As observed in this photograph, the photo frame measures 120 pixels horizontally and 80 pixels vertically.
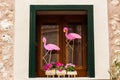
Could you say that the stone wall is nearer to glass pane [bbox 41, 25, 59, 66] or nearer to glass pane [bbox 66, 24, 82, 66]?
glass pane [bbox 41, 25, 59, 66]

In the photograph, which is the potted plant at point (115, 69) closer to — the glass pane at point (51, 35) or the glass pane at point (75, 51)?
the glass pane at point (75, 51)

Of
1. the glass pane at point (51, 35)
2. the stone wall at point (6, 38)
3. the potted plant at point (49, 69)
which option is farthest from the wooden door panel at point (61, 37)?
the stone wall at point (6, 38)

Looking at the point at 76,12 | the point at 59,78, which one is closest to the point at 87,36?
the point at 76,12

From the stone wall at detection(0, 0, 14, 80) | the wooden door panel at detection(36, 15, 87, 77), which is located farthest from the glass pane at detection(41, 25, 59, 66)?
the stone wall at detection(0, 0, 14, 80)

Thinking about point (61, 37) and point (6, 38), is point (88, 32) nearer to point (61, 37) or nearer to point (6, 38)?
point (61, 37)

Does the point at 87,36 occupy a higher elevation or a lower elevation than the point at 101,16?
lower

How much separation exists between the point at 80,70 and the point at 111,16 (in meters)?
0.88

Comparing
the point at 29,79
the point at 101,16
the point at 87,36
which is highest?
the point at 101,16

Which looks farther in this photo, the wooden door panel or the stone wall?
the wooden door panel

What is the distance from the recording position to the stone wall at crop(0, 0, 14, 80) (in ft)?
13.7

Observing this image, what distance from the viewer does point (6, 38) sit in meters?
4.24

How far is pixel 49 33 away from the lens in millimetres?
4457

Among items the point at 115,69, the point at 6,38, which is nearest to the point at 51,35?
the point at 6,38

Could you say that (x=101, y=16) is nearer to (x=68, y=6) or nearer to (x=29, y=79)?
(x=68, y=6)
